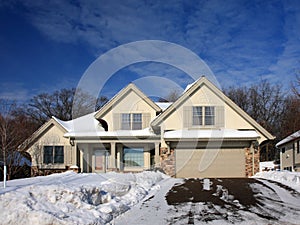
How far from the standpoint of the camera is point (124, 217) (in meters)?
8.49

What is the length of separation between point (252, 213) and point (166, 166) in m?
12.1

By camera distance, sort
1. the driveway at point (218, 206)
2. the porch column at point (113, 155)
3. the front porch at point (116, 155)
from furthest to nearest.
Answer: the front porch at point (116, 155) < the porch column at point (113, 155) < the driveway at point (218, 206)

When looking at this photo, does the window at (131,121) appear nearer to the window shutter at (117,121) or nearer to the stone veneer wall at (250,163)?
the window shutter at (117,121)

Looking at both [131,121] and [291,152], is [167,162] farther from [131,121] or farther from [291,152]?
[291,152]

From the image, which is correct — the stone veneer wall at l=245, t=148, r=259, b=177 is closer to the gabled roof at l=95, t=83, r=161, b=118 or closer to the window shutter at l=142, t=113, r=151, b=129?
the gabled roof at l=95, t=83, r=161, b=118

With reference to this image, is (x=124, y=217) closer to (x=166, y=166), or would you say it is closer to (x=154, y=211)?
(x=154, y=211)

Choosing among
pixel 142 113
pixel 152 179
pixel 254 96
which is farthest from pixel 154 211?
pixel 254 96

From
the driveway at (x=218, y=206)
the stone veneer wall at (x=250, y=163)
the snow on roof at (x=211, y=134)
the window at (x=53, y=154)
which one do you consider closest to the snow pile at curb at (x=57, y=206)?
the driveway at (x=218, y=206)

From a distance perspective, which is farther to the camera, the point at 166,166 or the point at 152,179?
the point at 166,166

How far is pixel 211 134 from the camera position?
20.6 m

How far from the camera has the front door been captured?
24.3m

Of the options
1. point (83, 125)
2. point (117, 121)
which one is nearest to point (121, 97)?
point (117, 121)

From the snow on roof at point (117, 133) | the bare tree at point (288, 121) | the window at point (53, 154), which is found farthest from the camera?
the bare tree at point (288, 121)

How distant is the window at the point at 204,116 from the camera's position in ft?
71.4
